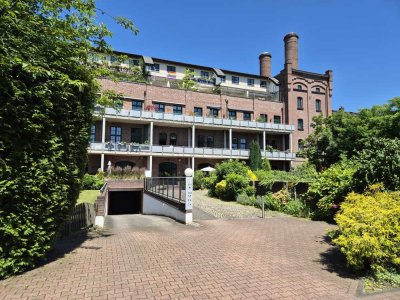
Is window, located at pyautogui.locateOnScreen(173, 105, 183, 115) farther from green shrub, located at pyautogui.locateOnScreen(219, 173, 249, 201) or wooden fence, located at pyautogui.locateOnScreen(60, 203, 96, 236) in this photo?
wooden fence, located at pyautogui.locateOnScreen(60, 203, 96, 236)

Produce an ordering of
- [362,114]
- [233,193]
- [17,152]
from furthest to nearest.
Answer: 1. [362,114]
2. [233,193]
3. [17,152]

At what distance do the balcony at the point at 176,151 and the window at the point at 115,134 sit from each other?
2.70 meters

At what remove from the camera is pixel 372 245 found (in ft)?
17.3

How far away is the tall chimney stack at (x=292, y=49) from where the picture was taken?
41375 mm

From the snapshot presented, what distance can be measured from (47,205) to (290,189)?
41.0 ft

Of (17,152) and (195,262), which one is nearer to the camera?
(17,152)

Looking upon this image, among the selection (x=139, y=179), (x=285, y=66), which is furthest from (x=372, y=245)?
(x=285, y=66)

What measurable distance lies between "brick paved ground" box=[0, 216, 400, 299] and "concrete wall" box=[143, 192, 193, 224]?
2280mm

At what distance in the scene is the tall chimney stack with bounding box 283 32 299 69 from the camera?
41375 millimetres

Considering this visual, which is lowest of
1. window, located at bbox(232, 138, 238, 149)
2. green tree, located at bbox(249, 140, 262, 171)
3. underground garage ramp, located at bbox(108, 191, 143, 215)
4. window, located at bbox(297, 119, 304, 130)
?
underground garage ramp, located at bbox(108, 191, 143, 215)

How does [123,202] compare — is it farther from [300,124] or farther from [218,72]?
[300,124]

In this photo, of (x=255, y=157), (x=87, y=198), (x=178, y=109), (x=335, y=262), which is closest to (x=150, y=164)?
(x=178, y=109)

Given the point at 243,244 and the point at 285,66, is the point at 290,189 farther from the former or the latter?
the point at 285,66

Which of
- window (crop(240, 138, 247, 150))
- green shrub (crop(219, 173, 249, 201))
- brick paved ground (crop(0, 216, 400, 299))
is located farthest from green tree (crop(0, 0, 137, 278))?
window (crop(240, 138, 247, 150))
